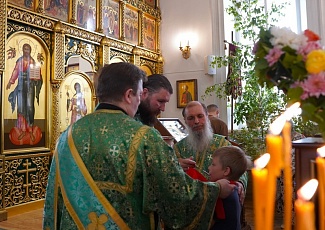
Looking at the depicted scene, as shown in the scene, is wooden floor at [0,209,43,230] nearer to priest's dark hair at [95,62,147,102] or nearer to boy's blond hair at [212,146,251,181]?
boy's blond hair at [212,146,251,181]

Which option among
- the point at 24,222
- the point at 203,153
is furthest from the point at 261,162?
the point at 24,222

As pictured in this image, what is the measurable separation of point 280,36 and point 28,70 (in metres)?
6.29

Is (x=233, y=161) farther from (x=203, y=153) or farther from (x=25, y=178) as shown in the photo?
(x=25, y=178)

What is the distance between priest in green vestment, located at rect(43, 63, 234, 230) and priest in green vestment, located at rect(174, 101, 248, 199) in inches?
44.2

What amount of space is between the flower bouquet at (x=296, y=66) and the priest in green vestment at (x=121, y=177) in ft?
2.80

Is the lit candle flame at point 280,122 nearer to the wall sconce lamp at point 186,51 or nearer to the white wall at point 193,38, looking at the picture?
the white wall at point 193,38

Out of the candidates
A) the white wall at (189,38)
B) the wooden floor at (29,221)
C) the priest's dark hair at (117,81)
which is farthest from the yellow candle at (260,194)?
the white wall at (189,38)

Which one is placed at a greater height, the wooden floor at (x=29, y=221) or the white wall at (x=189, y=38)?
the white wall at (x=189, y=38)

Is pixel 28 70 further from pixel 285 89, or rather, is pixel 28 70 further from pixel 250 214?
pixel 285 89

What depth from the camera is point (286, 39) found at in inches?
35.0

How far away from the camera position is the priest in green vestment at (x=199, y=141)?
2.94 meters

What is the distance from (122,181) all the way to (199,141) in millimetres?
1423

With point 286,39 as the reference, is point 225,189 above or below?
below

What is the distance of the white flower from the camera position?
87 centimetres
